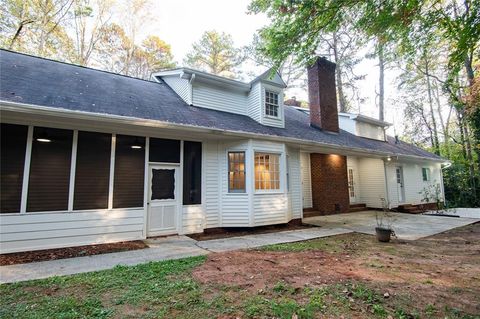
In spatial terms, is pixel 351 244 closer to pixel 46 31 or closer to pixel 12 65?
pixel 12 65

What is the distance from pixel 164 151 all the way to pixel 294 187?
5.02 meters

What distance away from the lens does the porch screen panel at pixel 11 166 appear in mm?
5227

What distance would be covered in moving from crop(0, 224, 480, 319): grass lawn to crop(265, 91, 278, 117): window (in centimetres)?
603

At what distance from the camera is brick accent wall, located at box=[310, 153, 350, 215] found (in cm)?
1173

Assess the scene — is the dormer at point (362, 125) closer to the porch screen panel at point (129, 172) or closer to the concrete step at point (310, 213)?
the concrete step at point (310, 213)

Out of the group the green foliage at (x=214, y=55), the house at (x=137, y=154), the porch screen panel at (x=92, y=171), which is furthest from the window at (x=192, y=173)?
the green foliage at (x=214, y=55)

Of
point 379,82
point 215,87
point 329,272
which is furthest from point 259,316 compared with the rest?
point 379,82

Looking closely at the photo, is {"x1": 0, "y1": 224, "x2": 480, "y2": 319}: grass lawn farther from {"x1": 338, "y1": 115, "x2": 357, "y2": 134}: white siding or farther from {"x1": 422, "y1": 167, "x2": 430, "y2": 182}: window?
{"x1": 422, "y1": 167, "x2": 430, "y2": 182}: window

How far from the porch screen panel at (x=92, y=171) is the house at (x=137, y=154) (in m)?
0.02

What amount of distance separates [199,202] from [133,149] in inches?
94.4

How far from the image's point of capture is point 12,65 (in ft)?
22.5

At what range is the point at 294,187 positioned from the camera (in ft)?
31.4

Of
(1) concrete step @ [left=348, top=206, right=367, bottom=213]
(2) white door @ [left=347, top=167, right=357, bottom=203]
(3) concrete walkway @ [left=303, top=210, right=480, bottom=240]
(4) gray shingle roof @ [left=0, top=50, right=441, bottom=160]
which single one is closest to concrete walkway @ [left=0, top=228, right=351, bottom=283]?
(3) concrete walkway @ [left=303, top=210, right=480, bottom=240]

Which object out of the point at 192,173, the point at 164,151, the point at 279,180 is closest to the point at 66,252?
the point at 164,151
